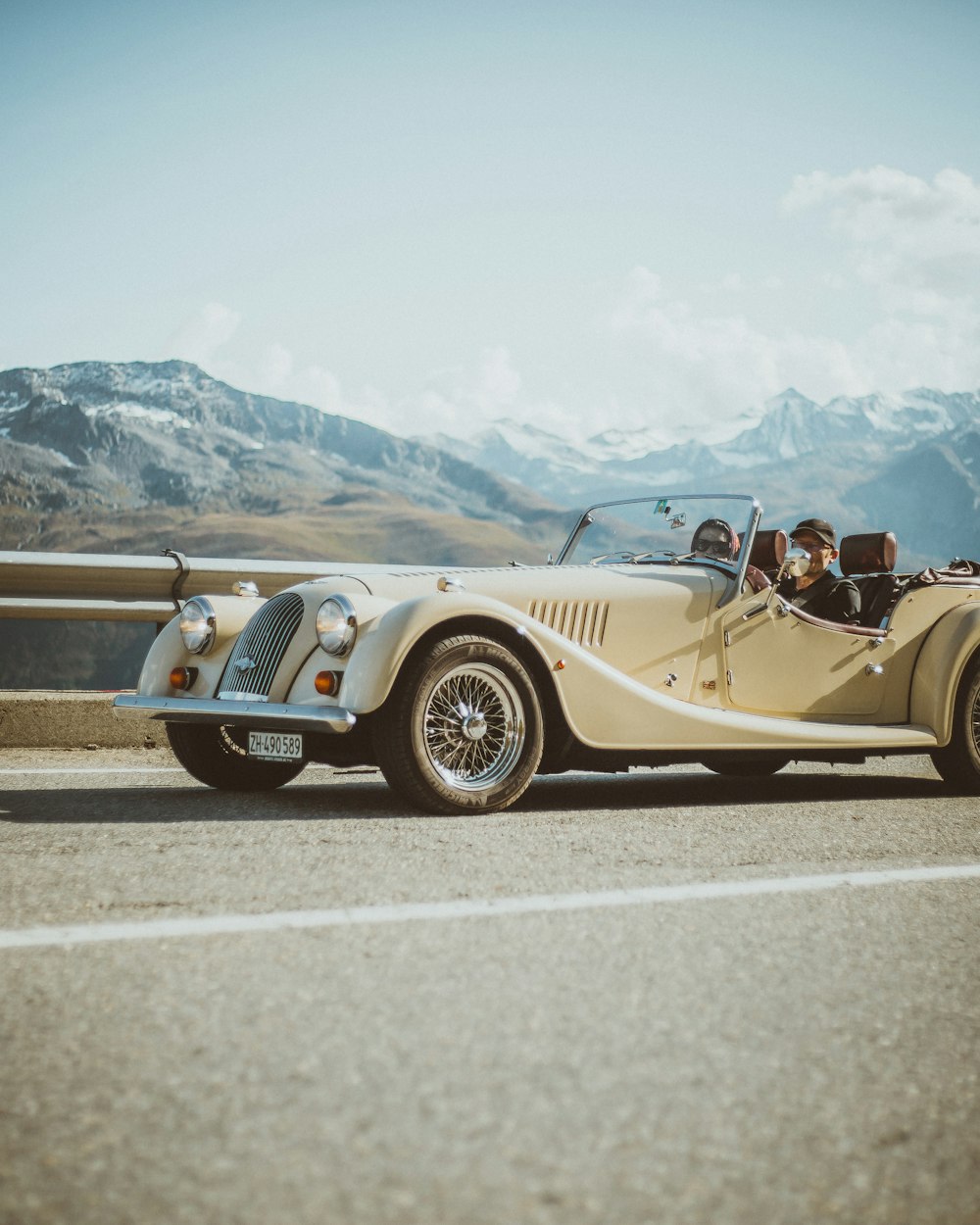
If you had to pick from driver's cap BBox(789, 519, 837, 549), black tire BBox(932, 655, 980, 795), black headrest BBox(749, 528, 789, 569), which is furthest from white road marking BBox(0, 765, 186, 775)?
black tire BBox(932, 655, 980, 795)

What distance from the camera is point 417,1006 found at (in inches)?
112

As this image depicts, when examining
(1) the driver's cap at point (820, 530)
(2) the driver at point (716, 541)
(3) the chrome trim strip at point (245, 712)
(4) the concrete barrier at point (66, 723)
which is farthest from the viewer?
Result: (4) the concrete barrier at point (66, 723)

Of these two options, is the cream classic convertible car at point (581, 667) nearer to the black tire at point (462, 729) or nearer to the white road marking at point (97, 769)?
the black tire at point (462, 729)

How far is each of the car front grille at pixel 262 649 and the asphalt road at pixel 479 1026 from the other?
3.19 feet

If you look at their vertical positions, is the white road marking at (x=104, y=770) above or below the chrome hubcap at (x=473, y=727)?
below

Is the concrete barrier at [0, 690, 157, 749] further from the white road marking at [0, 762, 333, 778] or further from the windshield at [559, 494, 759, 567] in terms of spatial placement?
the windshield at [559, 494, 759, 567]

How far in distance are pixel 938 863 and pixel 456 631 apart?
2186 millimetres

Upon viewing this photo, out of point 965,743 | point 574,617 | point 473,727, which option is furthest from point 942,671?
point 473,727

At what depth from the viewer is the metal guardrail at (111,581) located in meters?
8.39

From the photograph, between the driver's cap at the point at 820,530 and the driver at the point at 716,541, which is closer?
the driver at the point at 716,541

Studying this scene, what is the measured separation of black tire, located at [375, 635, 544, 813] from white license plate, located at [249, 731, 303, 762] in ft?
1.21

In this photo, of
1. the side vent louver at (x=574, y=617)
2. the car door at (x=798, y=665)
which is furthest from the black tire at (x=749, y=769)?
the side vent louver at (x=574, y=617)

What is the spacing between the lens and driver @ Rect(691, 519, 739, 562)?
273 inches

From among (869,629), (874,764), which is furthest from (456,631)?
(874,764)
